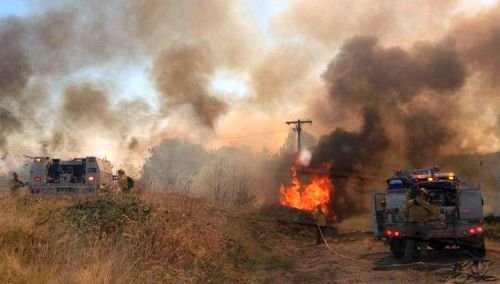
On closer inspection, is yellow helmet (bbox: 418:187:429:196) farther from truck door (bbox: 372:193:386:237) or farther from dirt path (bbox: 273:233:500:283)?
dirt path (bbox: 273:233:500:283)

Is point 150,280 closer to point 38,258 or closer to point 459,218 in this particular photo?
point 38,258

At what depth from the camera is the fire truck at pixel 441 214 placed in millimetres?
12992

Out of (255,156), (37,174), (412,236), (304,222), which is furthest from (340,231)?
(255,156)

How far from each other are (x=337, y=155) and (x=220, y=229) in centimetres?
1530

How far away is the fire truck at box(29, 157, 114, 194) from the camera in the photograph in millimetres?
20422

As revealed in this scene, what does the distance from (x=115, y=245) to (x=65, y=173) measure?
14777 mm

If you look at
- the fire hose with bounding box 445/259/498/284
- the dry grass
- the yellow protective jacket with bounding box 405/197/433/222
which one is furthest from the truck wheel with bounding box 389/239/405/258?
the dry grass

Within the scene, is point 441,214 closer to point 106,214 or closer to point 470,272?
point 470,272

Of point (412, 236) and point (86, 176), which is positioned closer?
point (412, 236)

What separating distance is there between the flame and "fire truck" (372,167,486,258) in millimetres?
10746

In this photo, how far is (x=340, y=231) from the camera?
22.9m

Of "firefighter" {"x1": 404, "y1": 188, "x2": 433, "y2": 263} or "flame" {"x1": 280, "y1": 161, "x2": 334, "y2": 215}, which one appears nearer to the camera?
"firefighter" {"x1": 404, "y1": 188, "x2": 433, "y2": 263}

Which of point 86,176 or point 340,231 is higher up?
point 86,176

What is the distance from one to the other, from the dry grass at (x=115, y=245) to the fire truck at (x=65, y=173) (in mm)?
9339
